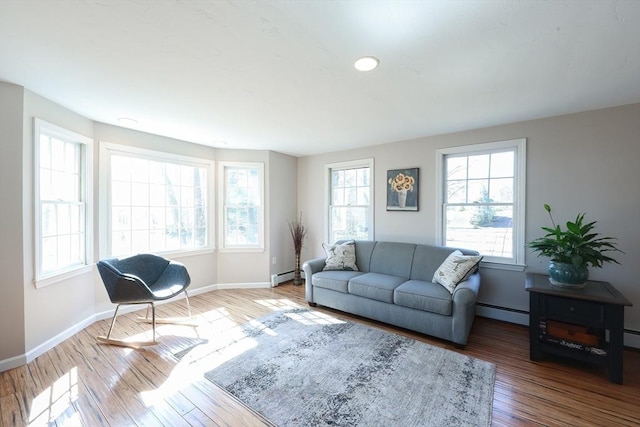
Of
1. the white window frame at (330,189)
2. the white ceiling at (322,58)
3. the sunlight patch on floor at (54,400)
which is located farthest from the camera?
the white window frame at (330,189)

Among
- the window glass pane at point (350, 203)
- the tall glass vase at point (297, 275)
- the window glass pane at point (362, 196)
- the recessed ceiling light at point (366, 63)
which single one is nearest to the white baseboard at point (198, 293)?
the tall glass vase at point (297, 275)

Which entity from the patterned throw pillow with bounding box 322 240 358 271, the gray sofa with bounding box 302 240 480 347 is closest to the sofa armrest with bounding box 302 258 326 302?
the gray sofa with bounding box 302 240 480 347

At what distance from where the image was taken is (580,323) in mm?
2266

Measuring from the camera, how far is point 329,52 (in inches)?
70.2

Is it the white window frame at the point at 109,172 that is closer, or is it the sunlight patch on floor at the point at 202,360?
the sunlight patch on floor at the point at 202,360

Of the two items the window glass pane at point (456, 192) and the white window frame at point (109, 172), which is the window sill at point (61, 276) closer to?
the white window frame at point (109, 172)

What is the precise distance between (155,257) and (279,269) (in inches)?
83.9

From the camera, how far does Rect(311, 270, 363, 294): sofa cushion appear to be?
3451mm

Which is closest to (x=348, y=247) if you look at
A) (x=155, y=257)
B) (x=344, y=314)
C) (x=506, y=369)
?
(x=344, y=314)

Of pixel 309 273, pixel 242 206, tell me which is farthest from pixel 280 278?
pixel 242 206

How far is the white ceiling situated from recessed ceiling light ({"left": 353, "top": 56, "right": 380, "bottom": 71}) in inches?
2.1

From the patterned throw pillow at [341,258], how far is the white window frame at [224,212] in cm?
136

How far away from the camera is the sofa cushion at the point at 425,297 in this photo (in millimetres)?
2689

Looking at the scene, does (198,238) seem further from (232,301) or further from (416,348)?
(416,348)
